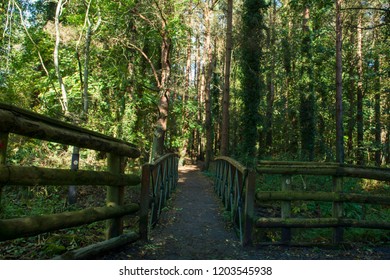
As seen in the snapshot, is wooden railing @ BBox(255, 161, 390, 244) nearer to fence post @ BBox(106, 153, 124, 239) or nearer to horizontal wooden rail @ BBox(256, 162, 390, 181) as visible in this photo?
horizontal wooden rail @ BBox(256, 162, 390, 181)

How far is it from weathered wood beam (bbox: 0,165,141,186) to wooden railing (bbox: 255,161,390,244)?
2.19 m

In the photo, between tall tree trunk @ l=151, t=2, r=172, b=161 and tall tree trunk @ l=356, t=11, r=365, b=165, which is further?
tall tree trunk @ l=356, t=11, r=365, b=165

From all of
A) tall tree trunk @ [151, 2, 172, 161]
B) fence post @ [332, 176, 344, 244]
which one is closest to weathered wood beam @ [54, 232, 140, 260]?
fence post @ [332, 176, 344, 244]

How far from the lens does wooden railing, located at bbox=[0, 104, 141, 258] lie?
2.33 metres

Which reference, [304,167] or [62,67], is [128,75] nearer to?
[62,67]

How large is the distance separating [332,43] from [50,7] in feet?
60.4

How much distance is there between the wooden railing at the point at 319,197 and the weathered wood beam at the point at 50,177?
7.17 feet

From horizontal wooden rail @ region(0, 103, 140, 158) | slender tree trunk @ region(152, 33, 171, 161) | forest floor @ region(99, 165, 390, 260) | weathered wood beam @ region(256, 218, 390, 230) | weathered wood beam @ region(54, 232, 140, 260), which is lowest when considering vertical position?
forest floor @ region(99, 165, 390, 260)

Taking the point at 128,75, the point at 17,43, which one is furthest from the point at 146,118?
the point at 17,43

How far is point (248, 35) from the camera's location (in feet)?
53.8

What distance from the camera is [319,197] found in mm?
4637

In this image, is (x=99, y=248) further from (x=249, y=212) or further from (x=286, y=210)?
(x=286, y=210)

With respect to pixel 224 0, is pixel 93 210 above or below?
below

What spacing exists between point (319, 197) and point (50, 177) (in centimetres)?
369
